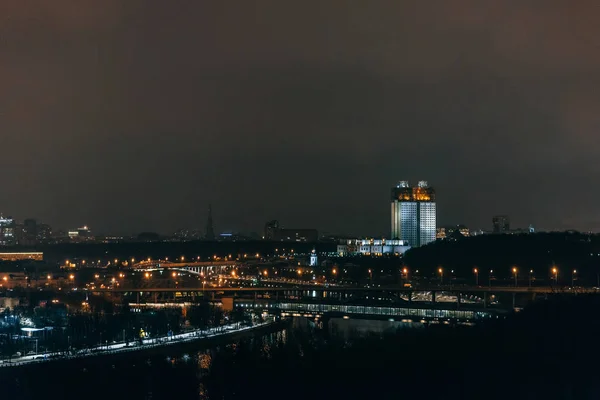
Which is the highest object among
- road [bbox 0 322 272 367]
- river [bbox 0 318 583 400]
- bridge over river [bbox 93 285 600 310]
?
bridge over river [bbox 93 285 600 310]

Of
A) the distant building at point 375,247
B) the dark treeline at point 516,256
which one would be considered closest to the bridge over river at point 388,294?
the dark treeline at point 516,256

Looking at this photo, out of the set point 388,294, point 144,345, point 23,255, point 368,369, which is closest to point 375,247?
point 23,255

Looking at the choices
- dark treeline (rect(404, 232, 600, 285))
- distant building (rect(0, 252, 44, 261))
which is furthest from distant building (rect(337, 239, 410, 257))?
distant building (rect(0, 252, 44, 261))

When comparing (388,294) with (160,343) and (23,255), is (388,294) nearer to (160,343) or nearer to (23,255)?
(160,343)

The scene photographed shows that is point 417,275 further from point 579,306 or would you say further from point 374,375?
point 374,375

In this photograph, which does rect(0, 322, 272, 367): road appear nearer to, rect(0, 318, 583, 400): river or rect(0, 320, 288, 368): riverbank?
rect(0, 320, 288, 368): riverbank

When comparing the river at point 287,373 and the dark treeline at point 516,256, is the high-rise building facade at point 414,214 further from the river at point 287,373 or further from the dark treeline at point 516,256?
the river at point 287,373
